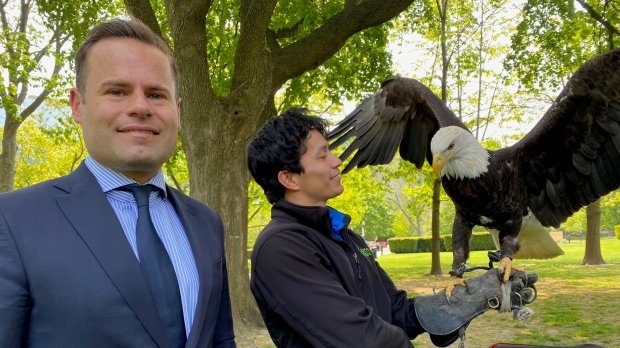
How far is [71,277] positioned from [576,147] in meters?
3.47

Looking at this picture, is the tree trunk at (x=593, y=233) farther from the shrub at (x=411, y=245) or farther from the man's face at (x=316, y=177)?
the shrub at (x=411, y=245)

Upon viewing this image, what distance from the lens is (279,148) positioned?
1.77 metres

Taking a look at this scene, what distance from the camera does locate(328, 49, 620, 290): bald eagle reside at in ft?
11.1

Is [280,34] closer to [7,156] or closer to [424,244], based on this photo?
A: [7,156]

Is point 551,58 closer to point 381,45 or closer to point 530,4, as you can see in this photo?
point 530,4

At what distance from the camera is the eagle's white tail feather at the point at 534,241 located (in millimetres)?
4059

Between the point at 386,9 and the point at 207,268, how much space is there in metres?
5.69

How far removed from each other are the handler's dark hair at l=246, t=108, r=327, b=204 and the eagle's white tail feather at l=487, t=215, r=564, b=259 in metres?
2.65

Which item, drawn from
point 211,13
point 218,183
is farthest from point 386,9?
point 211,13

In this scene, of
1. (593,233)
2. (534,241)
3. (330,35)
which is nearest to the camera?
(534,241)

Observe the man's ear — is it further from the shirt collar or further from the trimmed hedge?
the trimmed hedge

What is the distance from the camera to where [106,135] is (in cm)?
125

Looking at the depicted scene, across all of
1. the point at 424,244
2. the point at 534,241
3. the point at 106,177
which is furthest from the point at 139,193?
the point at 424,244

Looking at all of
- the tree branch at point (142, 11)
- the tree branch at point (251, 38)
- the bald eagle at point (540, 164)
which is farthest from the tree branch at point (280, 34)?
the bald eagle at point (540, 164)
